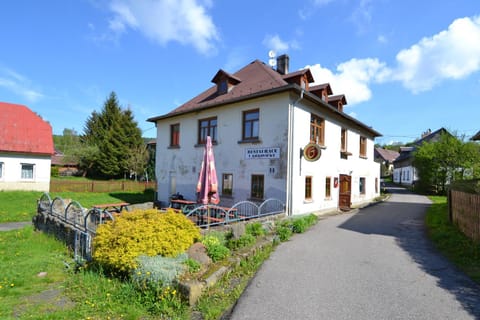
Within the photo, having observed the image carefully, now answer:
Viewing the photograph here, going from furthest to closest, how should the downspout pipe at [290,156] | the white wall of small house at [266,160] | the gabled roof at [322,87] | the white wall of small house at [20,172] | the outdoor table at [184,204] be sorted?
the white wall of small house at [20,172] < the gabled roof at [322,87] < the outdoor table at [184,204] < the white wall of small house at [266,160] < the downspout pipe at [290,156]

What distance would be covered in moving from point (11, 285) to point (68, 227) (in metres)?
2.77

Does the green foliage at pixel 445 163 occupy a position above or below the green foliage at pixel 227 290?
above

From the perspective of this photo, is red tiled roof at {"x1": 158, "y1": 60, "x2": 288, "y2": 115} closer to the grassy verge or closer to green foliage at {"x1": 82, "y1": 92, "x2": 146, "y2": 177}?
the grassy verge

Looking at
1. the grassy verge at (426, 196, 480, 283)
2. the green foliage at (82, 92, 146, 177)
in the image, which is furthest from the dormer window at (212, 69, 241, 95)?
the green foliage at (82, 92, 146, 177)

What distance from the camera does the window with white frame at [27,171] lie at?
69.1 ft

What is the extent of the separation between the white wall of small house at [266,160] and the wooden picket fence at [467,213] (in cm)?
563

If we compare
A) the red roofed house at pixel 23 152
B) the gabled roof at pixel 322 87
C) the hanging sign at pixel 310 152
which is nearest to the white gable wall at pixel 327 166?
the hanging sign at pixel 310 152

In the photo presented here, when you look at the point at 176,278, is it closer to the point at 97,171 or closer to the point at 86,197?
the point at 86,197

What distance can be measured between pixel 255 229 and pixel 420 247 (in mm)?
4885

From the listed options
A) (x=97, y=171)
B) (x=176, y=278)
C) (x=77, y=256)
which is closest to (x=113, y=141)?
(x=97, y=171)

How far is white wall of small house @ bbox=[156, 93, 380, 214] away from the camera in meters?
12.0

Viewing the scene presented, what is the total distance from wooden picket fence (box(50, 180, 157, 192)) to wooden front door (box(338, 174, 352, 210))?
18.9 metres

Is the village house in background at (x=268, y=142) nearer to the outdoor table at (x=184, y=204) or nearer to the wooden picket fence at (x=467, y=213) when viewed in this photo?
the outdoor table at (x=184, y=204)

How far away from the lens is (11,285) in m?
5.21
